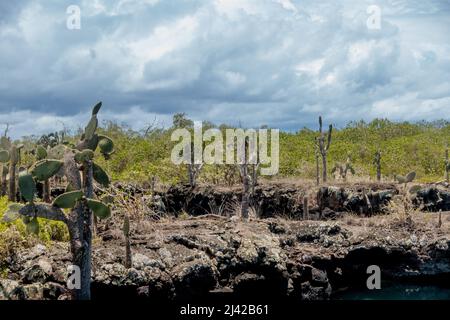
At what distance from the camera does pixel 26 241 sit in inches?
406

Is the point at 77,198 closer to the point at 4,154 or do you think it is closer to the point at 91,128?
the point at 91,128

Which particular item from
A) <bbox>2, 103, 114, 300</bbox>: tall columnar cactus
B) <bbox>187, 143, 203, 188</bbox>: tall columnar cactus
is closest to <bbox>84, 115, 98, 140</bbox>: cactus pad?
<bbox>2, 103, 114, 300</bbox>: tall columnar cactus

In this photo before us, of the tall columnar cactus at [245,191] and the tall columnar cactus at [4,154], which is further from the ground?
the tall columnar cactus at [4,154]

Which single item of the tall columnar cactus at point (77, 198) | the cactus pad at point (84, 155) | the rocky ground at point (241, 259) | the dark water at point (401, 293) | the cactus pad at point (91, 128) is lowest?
the dark water at point (401, 293)

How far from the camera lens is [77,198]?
25.0 ft

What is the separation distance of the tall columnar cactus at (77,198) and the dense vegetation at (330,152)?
1456cm

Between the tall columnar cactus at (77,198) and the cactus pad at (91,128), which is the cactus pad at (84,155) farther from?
the cactus pad at (91,128)

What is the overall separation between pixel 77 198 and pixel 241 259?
14.5 ft

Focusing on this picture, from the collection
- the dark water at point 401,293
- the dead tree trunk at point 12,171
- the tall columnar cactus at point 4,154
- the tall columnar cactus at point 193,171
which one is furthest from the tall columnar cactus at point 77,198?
the tall columnar cactus at point 193,171

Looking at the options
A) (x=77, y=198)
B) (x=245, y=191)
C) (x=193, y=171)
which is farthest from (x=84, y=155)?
(x=193, y=171)

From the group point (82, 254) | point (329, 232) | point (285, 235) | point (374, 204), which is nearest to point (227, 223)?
point (285, 235)

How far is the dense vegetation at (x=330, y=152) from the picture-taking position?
25016 millimetres

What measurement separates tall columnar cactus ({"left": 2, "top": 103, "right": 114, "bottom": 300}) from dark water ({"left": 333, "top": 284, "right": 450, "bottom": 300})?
672 centimetres

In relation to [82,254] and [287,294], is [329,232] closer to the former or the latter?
[287,294]
